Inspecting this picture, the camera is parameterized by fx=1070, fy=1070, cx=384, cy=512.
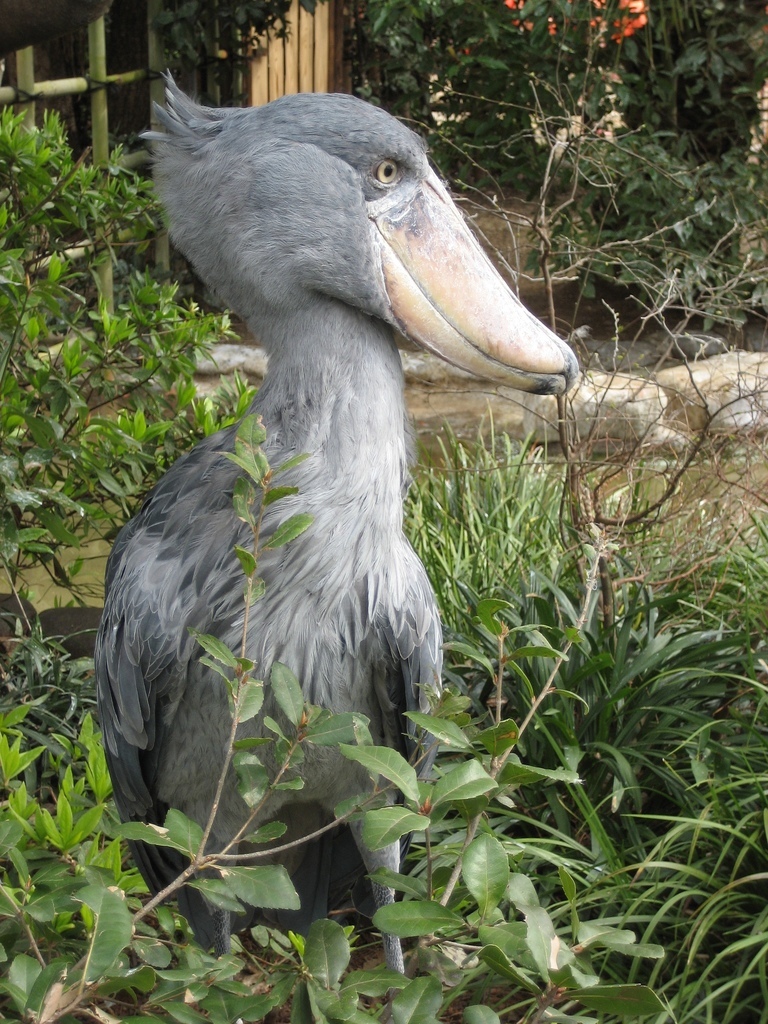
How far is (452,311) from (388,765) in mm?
647

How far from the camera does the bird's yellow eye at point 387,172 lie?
1455 millimetres

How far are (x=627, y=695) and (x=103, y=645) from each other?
1.29 m

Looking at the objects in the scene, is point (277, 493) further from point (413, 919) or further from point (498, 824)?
point (498, 824)

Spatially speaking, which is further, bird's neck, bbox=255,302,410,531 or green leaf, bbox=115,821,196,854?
bird's neck, bbox=255,302,410,531

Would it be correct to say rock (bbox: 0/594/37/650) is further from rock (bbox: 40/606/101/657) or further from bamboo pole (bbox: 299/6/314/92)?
bamboo pole (bbox: 299/6/314/92)

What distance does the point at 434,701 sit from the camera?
132cm

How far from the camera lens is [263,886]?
1.14 m

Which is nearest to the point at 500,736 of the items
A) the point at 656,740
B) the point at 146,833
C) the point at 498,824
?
the point at 146,833

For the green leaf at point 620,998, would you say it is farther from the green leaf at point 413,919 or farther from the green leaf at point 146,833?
the green leaf at point 146,833

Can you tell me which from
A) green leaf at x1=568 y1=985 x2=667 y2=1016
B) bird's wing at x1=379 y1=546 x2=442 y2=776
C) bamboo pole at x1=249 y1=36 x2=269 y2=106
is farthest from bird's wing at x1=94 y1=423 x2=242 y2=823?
bamboo pole at x1=249 y1=36 x2=269 y2=106

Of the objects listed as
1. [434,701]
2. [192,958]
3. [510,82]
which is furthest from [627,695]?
[510,82]

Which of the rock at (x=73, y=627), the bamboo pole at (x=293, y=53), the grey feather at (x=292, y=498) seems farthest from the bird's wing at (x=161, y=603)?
the bamboo pole at (x=293, y=53)

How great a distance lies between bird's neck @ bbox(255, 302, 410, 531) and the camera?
1431 mm

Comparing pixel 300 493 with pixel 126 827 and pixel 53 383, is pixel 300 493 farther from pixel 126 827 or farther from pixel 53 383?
pixel 53 383
